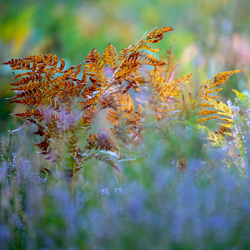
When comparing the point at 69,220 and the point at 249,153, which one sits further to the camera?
the point at 249,153

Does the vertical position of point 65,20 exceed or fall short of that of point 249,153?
it exceeds it

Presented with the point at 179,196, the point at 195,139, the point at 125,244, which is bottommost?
the point at 125,244

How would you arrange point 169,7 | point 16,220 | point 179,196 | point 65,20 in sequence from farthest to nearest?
1. point 169,7
2. point 65,20
3. point 16,220
4. point 179,196

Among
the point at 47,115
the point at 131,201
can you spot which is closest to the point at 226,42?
the point at 47,115

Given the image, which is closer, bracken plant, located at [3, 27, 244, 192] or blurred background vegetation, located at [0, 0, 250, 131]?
bracken plant, located at [3, 27, 244, 192]

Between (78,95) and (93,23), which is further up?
(93,23)

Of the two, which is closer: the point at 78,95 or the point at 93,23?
the point at 78,95

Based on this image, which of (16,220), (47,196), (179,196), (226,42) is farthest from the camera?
(226,42)

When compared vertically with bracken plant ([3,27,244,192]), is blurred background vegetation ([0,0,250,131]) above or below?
above

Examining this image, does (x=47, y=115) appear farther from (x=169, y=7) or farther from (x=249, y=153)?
(x=169, y=7)

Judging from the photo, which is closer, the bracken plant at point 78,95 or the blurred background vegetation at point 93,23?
the bracken plant at point 78,95

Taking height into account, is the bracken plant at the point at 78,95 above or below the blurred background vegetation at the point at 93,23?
below
